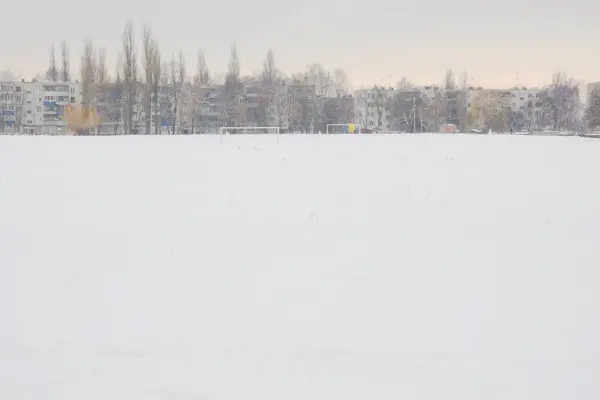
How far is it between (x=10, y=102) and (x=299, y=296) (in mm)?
126427

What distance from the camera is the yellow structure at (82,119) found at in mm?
77600

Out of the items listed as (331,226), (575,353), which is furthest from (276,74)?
(575,353)

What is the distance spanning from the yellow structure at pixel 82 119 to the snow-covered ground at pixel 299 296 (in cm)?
6575

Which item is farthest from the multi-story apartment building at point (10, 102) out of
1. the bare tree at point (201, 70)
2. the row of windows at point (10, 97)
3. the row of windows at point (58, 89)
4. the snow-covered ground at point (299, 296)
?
the snow-covered ground at point (299, 296)

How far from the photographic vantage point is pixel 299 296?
24.0 ft

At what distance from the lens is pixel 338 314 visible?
6.69 metres

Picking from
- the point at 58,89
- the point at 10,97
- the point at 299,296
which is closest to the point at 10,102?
the point at 10,97

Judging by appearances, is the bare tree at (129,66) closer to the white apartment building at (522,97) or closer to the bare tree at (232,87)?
the bare tree at (232,87)

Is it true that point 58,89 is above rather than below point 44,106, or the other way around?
above

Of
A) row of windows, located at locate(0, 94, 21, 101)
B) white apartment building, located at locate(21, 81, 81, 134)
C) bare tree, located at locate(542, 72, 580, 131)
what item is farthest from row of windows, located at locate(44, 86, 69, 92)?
bare tree, located at locate(542, 72, 580, 131)

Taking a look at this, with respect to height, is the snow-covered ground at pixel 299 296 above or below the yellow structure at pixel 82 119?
below

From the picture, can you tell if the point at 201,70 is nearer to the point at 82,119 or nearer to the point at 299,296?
the point at 82,119

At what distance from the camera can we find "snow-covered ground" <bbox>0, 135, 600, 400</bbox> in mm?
5195

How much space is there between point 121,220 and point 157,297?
5030 mm
